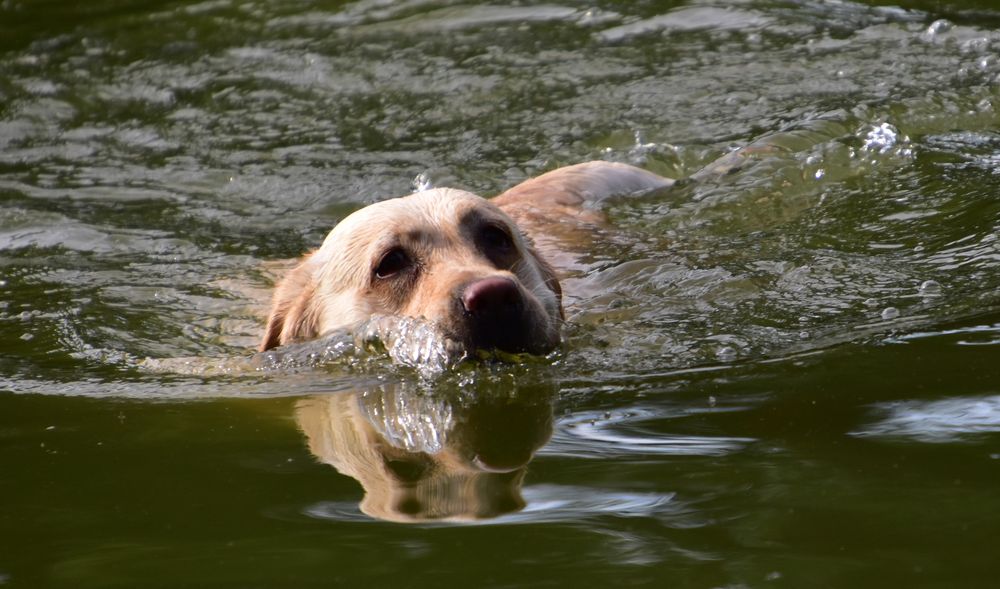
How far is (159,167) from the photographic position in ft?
28.0

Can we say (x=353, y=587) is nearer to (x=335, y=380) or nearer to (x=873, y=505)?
(x=873, y=505)

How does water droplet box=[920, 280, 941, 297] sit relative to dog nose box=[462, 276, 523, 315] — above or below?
below

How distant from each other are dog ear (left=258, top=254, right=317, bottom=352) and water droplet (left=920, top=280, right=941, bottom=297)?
2512 mm

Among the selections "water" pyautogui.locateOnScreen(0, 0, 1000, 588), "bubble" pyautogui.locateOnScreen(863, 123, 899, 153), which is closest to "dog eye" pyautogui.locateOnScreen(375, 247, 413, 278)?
"water" pyautogui.locateOnScreen(0, 0, 1000, 588)

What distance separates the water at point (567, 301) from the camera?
294 cm

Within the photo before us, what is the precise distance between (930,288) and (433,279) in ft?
6.43

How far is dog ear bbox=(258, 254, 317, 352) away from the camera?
550cm

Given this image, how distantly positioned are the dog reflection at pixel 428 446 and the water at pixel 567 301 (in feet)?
0.05

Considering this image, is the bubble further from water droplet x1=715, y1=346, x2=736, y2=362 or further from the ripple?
the ripple

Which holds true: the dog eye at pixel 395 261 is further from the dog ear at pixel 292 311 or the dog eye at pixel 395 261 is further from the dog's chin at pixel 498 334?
the dog's chin at pixel 498 334

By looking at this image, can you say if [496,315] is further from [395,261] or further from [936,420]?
[936,420]

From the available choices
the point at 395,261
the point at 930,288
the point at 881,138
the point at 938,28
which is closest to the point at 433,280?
the point at 395,261

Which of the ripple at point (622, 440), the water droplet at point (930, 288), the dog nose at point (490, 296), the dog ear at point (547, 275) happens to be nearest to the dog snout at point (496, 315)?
the dog nose at point (490, 296)

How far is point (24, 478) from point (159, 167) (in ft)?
17.0
